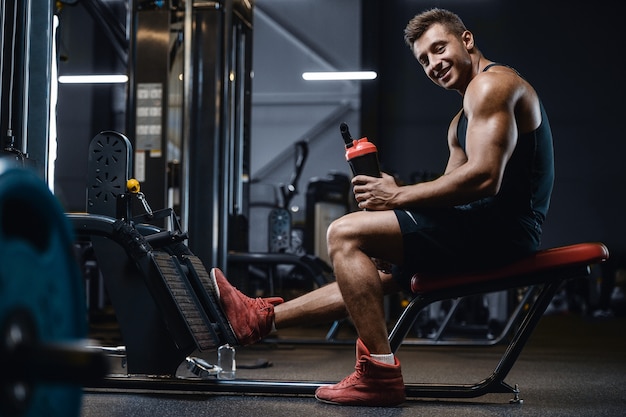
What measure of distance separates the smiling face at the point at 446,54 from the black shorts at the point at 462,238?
44 centimetres

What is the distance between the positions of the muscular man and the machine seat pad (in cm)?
3

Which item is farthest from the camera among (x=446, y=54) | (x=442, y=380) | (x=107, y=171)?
(x=442, y=380)

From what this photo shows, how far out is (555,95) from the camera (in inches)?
400

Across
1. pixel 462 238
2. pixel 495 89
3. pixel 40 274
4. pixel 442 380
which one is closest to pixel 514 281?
pixel 462 238

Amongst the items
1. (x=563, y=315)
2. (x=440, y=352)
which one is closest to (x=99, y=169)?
(x=440, y=352)

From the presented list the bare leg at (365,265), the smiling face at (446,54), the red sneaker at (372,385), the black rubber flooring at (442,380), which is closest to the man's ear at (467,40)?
the smiling face at (446,54)

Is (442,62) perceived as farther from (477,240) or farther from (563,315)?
(563,315)

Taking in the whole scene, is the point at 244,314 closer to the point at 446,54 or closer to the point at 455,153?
the point at 455,153

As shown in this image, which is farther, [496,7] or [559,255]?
[496,7]

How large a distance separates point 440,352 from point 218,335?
2158 millimetres

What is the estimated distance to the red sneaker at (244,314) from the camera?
229 cm

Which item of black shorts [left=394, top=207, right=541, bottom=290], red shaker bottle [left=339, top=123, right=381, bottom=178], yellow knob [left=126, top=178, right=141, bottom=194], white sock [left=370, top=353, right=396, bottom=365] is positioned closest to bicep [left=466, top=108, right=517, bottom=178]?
black shorts [left=394, top=207, right=541, bottom=290]

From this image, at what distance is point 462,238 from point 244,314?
68cm

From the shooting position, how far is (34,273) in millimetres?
846
